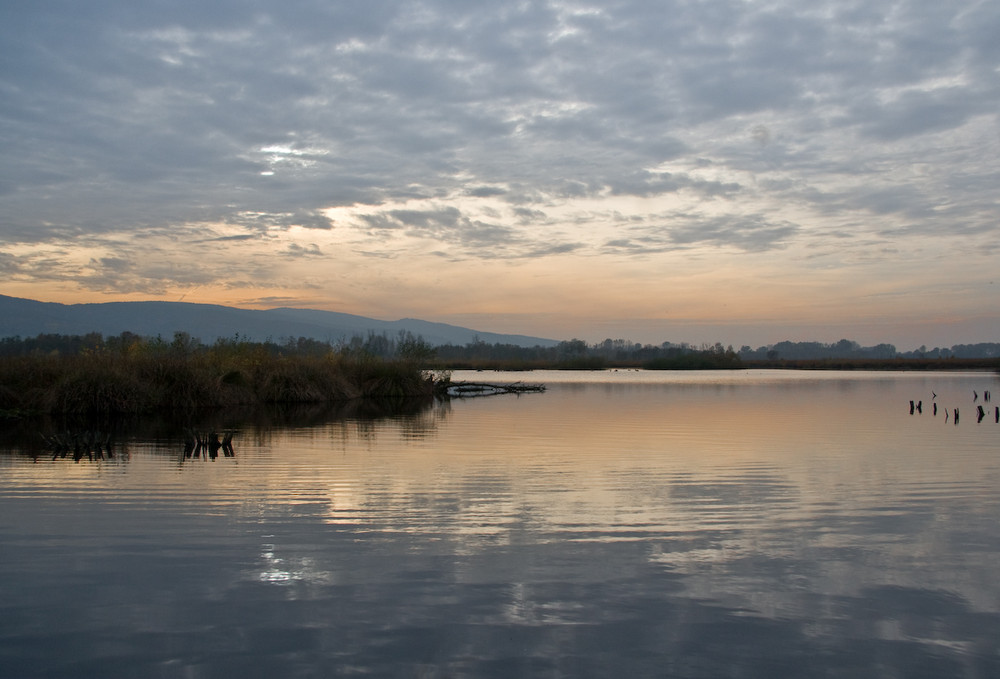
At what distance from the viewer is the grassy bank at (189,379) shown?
23250 millimetres

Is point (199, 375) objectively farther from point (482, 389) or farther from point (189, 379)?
point (482, 389)

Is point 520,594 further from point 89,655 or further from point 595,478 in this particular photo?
Result: point 595,478

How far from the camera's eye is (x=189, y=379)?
1043 inches

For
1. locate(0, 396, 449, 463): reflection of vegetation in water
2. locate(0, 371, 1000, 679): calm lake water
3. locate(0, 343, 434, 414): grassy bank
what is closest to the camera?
locate(0, 371, 1000, 679): calm lake water

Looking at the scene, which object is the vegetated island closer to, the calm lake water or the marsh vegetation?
the marsh vegetation

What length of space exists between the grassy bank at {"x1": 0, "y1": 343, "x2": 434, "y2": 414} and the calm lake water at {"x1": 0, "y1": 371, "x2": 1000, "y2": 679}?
9.88 meters

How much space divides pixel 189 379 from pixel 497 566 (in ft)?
73.9

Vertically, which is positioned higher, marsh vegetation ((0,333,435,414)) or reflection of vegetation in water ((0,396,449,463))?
marsh vegetation ((0,333,435,414))

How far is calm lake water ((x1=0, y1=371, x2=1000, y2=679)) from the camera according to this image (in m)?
5.01

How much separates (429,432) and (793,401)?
19946 millimetres

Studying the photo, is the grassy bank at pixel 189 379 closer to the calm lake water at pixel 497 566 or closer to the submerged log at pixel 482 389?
the submerged log at pixel 482 389

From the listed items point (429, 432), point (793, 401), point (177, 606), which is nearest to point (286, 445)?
point (429, 432)

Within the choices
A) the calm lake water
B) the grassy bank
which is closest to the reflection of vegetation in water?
the calm lake water

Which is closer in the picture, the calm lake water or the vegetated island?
the calm lake water
